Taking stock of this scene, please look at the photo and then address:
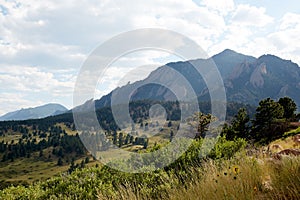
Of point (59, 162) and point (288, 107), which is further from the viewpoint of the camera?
point (59, 162)

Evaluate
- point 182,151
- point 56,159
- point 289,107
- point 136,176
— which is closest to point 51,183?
point 136,176

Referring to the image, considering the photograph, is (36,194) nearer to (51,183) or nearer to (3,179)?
(51,183)

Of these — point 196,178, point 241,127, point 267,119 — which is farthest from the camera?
point 241,127

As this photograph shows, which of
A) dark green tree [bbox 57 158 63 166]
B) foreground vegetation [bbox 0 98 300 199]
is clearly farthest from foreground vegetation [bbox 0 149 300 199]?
dark green tree [bbox 57 158 63 166]

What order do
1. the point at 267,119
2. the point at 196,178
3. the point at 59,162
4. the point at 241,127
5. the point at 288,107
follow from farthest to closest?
the point at 59,162
the point at 288,107
the point at 241,127
the point at 267,119
the point at 196,178

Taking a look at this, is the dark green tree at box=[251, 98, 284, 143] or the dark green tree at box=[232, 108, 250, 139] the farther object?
the dark green tree at box=[232, 108, 250, 139]

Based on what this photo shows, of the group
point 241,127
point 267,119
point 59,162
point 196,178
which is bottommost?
point 59,162

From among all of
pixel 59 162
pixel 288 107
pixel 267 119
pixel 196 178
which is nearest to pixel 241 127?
pixel 267 119

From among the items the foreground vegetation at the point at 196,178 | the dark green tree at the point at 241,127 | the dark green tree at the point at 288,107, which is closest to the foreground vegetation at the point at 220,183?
the foreground vegetation at the point at 196,178

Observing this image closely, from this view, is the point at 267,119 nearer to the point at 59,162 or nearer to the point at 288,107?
the point at 288,107

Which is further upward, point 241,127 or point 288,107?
point 288,107

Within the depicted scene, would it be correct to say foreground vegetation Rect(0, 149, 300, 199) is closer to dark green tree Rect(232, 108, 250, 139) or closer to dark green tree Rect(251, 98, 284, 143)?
dark green tree Rect(251, 98, 284, 143)

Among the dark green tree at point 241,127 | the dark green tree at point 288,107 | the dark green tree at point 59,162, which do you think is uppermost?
the dark green tree at point 288,107

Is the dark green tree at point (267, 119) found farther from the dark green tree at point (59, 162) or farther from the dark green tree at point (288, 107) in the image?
the dark green tree at point (59, 162)
